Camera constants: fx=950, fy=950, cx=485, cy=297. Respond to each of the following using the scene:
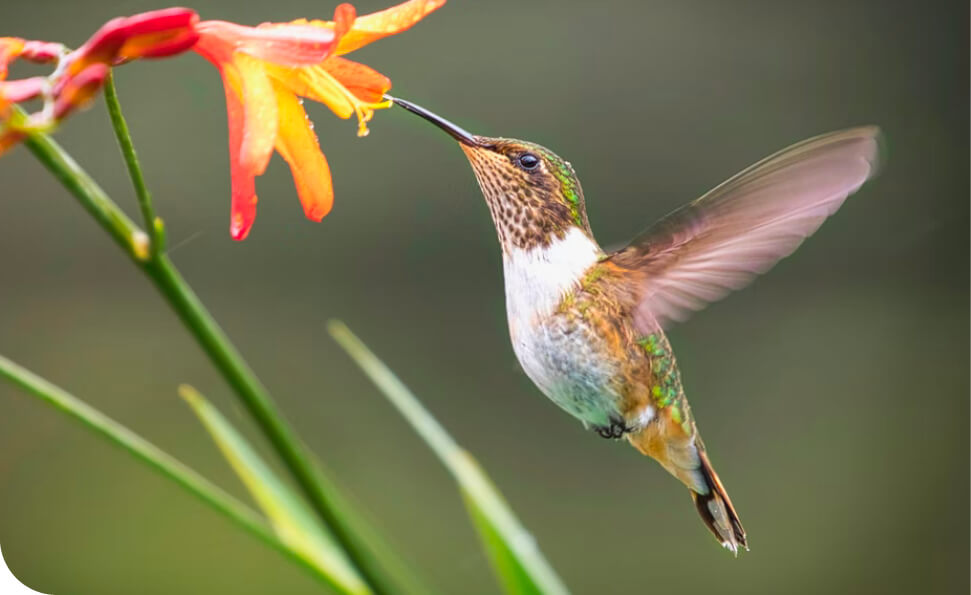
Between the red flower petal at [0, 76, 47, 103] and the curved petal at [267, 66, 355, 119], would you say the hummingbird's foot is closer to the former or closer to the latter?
the curved petal at [267, 66, 355, 119]

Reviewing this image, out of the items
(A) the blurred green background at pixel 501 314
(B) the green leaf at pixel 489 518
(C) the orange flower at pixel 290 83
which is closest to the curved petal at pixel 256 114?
(C) the orange flower at pixel 290 83

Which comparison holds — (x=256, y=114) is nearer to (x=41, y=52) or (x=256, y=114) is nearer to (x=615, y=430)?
(x=41, y=52)

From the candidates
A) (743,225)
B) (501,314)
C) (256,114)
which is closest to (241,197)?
(256,114)

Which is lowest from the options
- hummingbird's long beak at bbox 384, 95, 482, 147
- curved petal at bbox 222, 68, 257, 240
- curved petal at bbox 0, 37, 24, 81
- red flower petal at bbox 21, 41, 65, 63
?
hummingbird's long beak at bbox 384, 95, 482, 147

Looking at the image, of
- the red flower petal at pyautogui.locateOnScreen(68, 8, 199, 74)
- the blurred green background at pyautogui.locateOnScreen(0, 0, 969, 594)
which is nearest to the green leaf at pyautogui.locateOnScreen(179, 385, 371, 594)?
the red flower petal at pyautogui.locateOnScreen(68, 8, 199, 74)

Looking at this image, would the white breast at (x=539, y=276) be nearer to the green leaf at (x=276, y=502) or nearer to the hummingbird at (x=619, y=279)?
the hummingbird at (x=619, y=279)

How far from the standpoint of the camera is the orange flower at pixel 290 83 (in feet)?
1.18

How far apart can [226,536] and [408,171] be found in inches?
24.6

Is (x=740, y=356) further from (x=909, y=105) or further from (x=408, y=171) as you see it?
A: (x=408, y=171)

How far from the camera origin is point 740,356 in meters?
1.40

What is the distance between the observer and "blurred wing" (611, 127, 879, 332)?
1.38 ft

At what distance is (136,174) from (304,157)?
0.09 metres

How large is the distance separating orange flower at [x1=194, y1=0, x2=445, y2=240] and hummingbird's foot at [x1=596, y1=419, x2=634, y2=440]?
23 centimetres

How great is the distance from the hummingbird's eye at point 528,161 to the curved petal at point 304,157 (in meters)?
0.14
